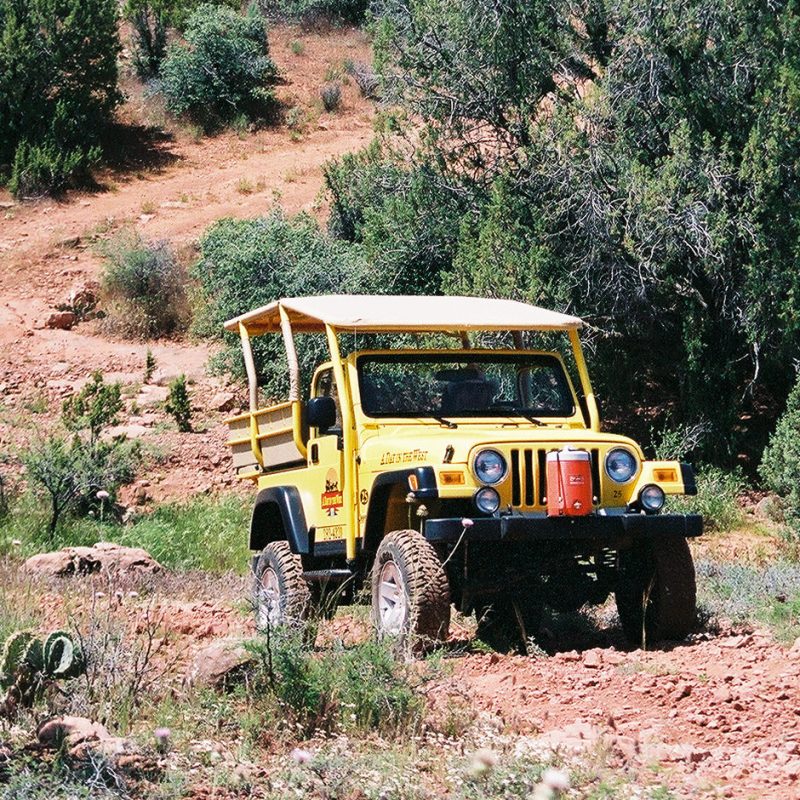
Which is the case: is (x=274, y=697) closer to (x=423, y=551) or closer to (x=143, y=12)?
(x=423, y=551)

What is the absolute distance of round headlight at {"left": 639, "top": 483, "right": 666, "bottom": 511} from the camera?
315 inches

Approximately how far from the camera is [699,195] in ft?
50.4

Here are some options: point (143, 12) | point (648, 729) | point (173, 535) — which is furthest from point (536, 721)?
point (143, 12)

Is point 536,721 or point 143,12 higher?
point 143,12

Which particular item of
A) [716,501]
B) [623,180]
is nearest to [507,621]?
[716,501]

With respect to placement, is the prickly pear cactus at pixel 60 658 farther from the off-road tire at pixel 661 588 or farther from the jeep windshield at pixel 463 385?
the off-road tire at pixel 661 588

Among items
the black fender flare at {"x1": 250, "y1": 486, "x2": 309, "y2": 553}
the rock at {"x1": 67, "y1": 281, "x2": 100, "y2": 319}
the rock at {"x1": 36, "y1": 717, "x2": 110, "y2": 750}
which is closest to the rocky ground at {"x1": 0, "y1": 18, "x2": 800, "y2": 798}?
the rock at {"x1": 67, "y1": 281, "x2": 100, "y2": 319}

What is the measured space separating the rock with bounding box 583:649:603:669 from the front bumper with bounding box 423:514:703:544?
0.64 metres

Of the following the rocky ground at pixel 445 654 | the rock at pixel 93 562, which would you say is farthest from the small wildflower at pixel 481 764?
the rock at pixel 93 562

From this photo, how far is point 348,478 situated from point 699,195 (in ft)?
27.1

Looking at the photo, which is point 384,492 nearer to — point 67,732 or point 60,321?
point 67,732

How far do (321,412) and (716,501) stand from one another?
7807 millimetres

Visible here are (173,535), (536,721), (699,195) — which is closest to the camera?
(536,721)

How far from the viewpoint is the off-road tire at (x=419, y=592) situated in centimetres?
741
